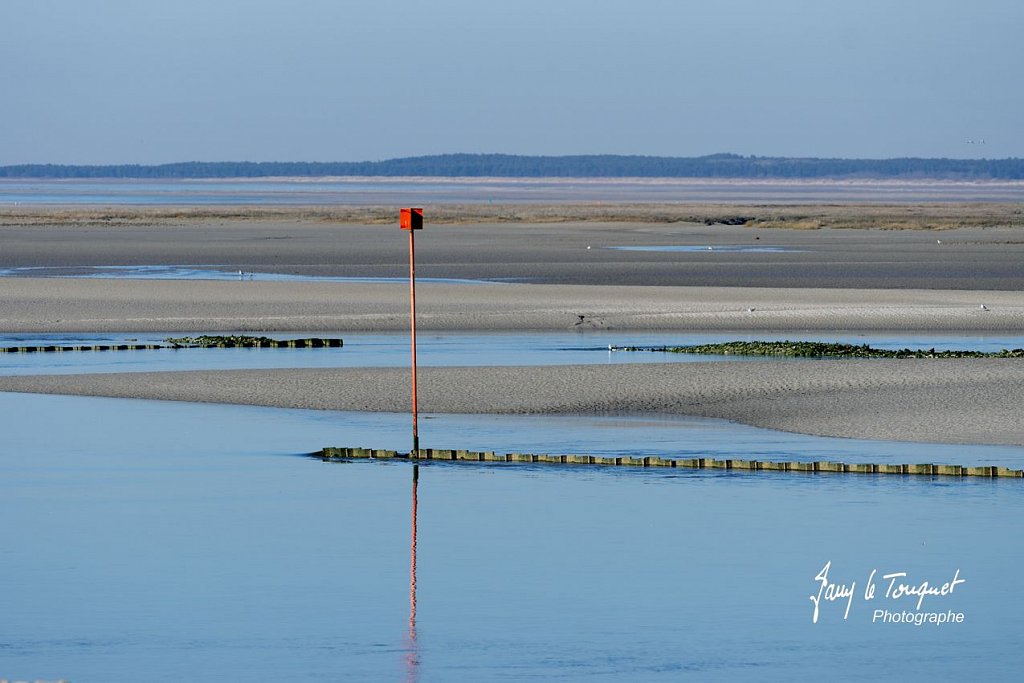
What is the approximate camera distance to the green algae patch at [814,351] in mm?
25625

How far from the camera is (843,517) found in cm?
1371

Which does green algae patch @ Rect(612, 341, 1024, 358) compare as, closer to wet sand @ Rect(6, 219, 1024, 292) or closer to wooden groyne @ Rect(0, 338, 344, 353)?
wooden groyne @ Rect(0, 338, 344, 353)

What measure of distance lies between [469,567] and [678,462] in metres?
4.63

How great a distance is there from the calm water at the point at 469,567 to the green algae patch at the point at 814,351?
8.51 metres

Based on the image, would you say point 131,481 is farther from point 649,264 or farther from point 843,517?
point 649,264

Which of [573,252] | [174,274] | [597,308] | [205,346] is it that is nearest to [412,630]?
[205,346]

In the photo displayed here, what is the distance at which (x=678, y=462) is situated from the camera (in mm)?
16297

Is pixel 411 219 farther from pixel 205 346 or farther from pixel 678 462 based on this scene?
pixel 205 346

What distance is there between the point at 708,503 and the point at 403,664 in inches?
211

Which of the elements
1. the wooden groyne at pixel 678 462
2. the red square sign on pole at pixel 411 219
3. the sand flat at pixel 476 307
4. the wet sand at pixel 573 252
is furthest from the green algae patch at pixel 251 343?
the wet sand at pixel 573 252

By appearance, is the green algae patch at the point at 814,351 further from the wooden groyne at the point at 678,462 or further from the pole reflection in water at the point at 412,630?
the pole reflection in water at the point at 412,630

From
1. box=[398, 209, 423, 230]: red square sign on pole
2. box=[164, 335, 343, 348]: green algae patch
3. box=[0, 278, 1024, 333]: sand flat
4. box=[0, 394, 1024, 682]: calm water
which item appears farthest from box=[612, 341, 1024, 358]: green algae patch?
box=[398, 209, 423, 230]: red square sign on pole

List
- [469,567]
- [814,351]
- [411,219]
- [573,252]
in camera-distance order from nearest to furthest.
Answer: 1. [469,567]
2. [411,219]
3. [814,351]
4. [573,252]

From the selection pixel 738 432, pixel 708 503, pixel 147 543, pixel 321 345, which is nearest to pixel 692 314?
pixel 321 345
